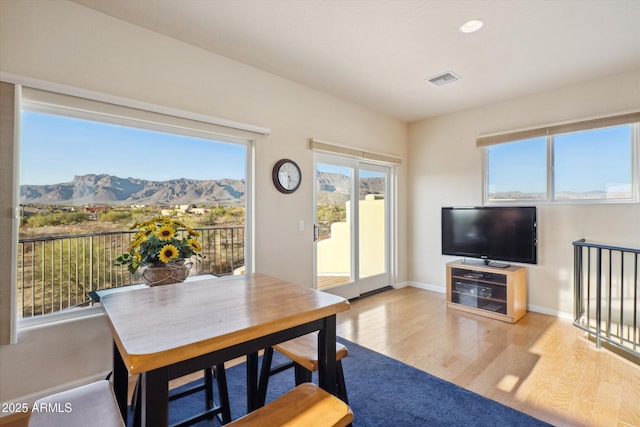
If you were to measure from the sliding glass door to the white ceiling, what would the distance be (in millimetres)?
1159

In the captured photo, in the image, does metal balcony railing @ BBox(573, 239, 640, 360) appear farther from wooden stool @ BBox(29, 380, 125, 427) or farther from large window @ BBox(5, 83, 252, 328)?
wooden stool @ BBox(29, 380, 125, 427)

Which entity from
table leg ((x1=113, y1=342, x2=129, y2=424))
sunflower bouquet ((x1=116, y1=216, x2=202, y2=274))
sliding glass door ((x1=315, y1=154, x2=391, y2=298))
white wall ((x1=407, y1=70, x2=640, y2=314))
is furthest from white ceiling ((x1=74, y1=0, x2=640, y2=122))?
table leg ((x1=113, y1=342, x2=129, y2=424))

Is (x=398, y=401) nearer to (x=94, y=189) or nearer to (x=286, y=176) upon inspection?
(x=286, y=176)

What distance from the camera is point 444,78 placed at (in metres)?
3.37

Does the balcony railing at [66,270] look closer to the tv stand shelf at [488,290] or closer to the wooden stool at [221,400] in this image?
the wooden stool at [221,400]

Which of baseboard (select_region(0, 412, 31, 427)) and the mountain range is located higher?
the mountain range

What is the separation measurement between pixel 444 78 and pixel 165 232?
3.17 m

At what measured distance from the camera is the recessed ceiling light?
Answer: 7.79 ft

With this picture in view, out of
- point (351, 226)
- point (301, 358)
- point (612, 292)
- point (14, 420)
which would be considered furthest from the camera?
point (351, 226)

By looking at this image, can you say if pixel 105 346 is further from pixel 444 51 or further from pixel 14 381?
pixel 444 51

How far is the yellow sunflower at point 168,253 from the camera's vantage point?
204 centimetres

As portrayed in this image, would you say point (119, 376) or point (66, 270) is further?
point (66, 270)

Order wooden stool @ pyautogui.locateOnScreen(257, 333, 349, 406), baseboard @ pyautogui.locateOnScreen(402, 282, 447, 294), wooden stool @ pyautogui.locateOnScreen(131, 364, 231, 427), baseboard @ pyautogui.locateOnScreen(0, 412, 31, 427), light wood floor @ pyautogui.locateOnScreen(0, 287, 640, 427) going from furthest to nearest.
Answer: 1. baseboard @ pyautogui.locateOnScreen(402, 282, 447, 294)
2. light wood floor @ pyautogui.locateOnScreen(0, 287, 640, 427)
3. baseboard @ pyautogui.locateOnScreen(0, 412, 31, 427)
4. wooden stool @ pyautogui.locateOnScreen(131, 364, 231, 427)
5. wooden stool @ pyautogui.locateOnScreen(257, 333, 349, 406)

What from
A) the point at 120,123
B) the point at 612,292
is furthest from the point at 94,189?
the point at 612,292
